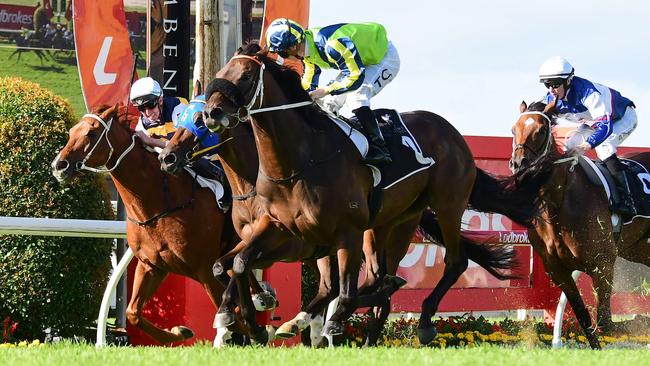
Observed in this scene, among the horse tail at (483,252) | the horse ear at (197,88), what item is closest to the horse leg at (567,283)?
the horse tail at (483,252)

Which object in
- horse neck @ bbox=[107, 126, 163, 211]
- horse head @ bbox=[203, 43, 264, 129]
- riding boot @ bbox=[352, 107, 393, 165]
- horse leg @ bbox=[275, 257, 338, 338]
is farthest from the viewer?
horse neck @ bbox=[107, 126, 163, 211]

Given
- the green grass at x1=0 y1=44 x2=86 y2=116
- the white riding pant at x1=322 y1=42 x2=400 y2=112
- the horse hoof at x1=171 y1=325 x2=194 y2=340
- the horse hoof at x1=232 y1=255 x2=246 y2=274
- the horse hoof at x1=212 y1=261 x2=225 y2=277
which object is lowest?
the green grass at x1=0 y1=44 x2=86 y2=116

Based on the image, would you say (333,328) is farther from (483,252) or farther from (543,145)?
(543,145)

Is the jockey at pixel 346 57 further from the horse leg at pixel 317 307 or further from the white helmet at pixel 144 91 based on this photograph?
the white helmet at pixel 144 91

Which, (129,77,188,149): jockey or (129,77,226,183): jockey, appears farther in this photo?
(129,77,188,149): jockey

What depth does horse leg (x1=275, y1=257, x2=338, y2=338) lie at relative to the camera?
628 cm

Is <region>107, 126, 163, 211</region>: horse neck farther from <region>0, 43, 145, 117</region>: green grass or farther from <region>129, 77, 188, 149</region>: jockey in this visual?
<region>0, 43, 145, 117</region>: green grass

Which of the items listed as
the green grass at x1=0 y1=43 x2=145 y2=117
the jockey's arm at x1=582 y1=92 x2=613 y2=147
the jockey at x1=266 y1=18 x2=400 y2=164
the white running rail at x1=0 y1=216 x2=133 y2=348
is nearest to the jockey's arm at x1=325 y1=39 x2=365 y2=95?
the jockey at x1=266 y1=18 x2=400 y2=164

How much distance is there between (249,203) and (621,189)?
10.2 feet

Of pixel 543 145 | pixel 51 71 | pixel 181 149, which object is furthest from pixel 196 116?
pixel 51 71

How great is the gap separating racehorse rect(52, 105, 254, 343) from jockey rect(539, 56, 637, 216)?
108 inches

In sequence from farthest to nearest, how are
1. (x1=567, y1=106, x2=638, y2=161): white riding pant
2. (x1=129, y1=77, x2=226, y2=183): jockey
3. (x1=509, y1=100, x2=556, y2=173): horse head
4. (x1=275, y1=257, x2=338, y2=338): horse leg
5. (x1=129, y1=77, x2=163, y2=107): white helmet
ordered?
(x1=567, y1=106, x2=638, y2=161): white riding pant
(x1=509, y1=100, x2=556, y2=173): horse head
(x1=129, y1=77, x2=163, y2=107): white helmet
(x1=129, y1=77, x2=226, y2=183): jockey
(x1=275, y1=257, x2=338, y2=338): horse leg

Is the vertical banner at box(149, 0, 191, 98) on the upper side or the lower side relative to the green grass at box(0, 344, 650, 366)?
upper

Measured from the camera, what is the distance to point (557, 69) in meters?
8.27
